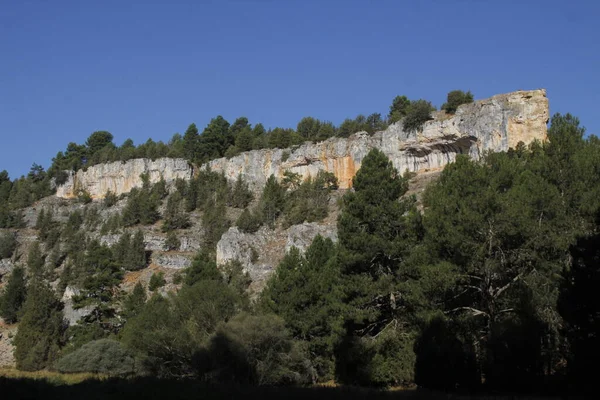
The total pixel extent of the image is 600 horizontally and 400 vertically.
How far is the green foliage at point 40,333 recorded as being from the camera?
4122 cm

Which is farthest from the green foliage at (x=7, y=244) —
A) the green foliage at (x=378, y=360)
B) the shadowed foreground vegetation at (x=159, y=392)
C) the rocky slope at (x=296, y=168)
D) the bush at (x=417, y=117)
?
the shadowed foreground vegetation at (x=159, y=392)

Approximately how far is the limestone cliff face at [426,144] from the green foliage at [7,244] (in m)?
29.1

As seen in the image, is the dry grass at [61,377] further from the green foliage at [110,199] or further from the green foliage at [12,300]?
the green foliage at [110,199]

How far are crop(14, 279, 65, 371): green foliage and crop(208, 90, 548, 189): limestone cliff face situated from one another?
117ft

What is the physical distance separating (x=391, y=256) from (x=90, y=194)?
80.1 m

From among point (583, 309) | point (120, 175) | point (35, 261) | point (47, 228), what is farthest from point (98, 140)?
point (583, 309)

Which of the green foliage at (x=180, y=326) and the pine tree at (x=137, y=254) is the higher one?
the pine tree at (x=137, y=254)

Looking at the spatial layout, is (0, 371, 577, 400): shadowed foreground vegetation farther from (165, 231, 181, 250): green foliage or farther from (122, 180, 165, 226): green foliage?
(122, 180, 165, 226): green foliage

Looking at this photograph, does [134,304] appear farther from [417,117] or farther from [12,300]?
[417,117]

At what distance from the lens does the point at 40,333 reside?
43969mm

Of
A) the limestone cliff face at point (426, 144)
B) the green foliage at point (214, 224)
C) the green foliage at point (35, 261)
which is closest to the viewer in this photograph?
the limestone cliff face at point (426, 144)

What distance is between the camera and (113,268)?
47.2 meters

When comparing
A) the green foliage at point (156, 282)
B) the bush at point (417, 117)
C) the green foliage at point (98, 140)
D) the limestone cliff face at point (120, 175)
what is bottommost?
the green foliage at point (156, 282)

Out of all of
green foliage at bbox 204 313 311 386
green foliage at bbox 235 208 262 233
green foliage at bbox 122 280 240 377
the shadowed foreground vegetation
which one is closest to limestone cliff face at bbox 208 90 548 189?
green foliage at bbox 235 208 262 233
